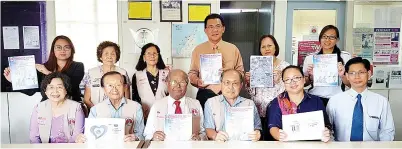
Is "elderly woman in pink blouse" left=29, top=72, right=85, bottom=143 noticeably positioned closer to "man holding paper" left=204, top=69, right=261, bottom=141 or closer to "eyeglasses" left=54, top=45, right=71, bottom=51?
"eyeglasses" left=54, top=45, right=71, bottom=51

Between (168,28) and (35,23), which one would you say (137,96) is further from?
(35,23)

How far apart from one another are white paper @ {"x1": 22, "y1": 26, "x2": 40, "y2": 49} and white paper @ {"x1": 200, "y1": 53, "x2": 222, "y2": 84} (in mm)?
1937

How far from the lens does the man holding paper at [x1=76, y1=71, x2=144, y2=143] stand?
2.55m

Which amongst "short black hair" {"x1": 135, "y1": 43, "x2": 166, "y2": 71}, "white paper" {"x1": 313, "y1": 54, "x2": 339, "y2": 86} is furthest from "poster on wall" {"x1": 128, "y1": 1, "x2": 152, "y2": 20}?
"white paper" {"x1": 313, "y1": 54, "x2": 339, "y2": 86}

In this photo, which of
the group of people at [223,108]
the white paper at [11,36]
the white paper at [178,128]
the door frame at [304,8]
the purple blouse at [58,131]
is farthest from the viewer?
the door frame at [304,8]

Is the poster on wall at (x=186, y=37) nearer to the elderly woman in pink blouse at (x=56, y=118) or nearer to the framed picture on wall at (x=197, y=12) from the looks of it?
the framed picture on wall at (x=197, y=12)

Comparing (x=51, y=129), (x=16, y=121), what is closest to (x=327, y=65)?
(x=51, y=129)

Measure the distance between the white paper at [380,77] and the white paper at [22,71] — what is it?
12.2 ft

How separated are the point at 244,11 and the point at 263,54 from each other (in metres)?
1.43

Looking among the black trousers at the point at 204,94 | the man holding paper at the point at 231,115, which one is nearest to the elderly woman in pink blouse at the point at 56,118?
the man holding paper at the point at 231,115

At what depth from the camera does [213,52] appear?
134 inches

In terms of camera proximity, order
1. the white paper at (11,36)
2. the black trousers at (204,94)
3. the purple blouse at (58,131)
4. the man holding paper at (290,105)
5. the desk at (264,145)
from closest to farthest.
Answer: the desk at (264,145)
the man holding paper at (290,105)
the purple blouse at (58,131)
the black trousers at (204,94)
the white paper at (11,36)

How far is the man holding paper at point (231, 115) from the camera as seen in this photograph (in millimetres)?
2182

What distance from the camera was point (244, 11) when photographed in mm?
4398
